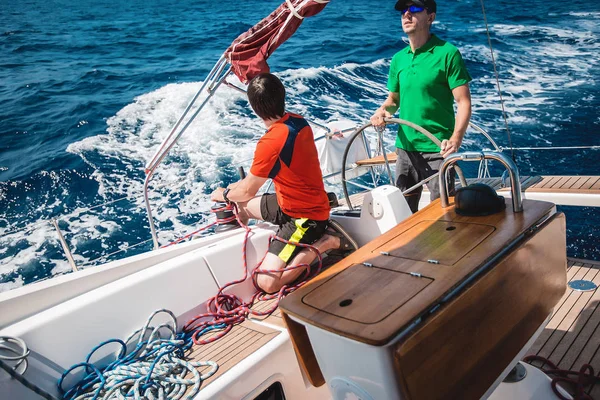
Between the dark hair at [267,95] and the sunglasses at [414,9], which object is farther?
the sunglasses at [414,9]

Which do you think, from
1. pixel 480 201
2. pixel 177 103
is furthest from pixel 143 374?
pixel 177 103

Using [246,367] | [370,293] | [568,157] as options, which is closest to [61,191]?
[246,367]

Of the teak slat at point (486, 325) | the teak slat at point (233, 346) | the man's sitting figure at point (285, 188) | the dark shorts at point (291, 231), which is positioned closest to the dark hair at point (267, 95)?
the man's sitting figure at point (285, 188)

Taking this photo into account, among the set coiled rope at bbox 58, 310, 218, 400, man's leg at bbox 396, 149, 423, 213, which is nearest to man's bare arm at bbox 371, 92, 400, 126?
man's leg at bbox 396, 149, 423, 213

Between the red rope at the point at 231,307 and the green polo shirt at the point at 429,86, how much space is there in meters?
0.87

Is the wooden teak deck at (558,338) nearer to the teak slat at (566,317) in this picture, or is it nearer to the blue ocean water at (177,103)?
the teak slat at (566,317)

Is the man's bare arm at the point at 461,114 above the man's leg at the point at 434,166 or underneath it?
above

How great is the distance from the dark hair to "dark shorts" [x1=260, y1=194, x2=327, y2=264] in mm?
544

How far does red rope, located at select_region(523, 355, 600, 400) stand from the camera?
177cm

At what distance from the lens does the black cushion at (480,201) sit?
162 cm

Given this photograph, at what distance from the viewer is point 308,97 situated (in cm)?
926

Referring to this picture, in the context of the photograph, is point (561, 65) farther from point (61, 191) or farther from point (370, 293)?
point (370, 293)

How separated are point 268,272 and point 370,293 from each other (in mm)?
1156

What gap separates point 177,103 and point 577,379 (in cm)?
801
